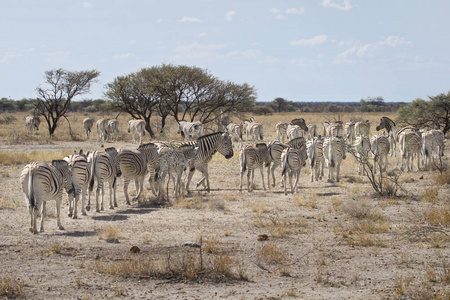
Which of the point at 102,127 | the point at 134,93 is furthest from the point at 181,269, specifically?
the point at 134,93

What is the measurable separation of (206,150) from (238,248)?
23.3 feet

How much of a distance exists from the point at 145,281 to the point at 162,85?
2913cm

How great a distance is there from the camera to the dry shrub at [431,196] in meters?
13.3

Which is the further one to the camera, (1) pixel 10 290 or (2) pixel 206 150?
(2) pixel 206 150

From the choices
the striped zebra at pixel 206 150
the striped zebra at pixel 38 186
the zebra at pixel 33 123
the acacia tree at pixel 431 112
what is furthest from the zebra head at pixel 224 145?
the zebra at pixel 33 123

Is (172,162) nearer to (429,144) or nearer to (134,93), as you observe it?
(429,144)

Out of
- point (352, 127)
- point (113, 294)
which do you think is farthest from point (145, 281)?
point (352, 127)

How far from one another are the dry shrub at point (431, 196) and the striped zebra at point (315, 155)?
4172mm

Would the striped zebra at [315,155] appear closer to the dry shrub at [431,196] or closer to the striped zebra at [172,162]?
the dry shrub at [431,196]

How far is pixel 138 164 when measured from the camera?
1436cm

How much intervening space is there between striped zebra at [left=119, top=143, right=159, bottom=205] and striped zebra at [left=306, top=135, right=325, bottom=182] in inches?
217

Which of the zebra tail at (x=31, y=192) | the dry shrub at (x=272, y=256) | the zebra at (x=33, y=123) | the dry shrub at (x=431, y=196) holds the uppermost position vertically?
the zebra at (x=33, y=123)

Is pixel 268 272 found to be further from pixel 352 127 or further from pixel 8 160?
pixel 352 127

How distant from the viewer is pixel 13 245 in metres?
9.31
